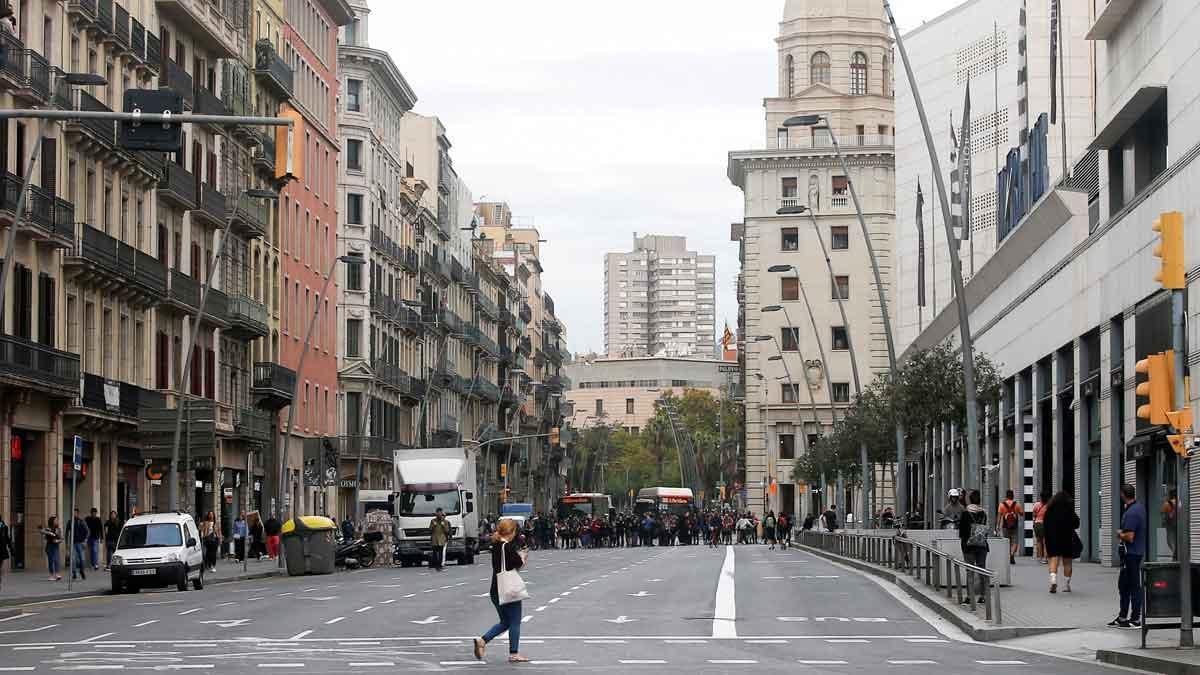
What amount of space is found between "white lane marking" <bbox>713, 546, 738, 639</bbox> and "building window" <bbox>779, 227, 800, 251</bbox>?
80.2 meters

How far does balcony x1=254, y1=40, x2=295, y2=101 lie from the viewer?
76.6m

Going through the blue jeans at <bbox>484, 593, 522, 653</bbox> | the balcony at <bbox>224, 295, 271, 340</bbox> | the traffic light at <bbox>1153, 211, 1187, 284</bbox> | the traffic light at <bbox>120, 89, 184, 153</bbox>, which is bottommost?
the blue jeans at <bbox>484, 593, 522, 653</bbox>

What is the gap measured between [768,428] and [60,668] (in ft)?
354

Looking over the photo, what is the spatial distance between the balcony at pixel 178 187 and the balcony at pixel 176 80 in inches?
80.7

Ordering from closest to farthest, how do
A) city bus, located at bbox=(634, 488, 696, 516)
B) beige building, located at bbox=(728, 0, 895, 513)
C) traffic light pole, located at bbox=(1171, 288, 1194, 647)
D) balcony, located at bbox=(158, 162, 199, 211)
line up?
traffic light pole, located at bbox=(1171, 288, 1194, 647), balcony, located at bbox=(158, 162, 199, 211), beige building, located at bbox=(728, 0, 895, 513), city bus, located at bbox=(634, 488, 696, 516)

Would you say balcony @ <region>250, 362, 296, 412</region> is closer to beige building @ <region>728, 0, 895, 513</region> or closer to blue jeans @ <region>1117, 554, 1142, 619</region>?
beige building @ <region>728, 0, 895, 513</region>

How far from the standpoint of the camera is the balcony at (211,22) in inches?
2530

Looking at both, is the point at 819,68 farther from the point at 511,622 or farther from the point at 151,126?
the point at 511,622

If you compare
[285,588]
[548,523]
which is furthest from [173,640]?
[548,523]

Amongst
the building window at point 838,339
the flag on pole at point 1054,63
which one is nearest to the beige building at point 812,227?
→ the building window at point 838,339

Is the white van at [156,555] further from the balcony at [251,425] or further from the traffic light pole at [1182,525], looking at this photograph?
the balcony at [251,425]

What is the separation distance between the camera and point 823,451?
86812 mm

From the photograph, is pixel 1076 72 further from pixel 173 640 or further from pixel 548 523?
pixel 548 523

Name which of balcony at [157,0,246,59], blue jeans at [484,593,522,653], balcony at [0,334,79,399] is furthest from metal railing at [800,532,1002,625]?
balcony at [157,0,246,59]
